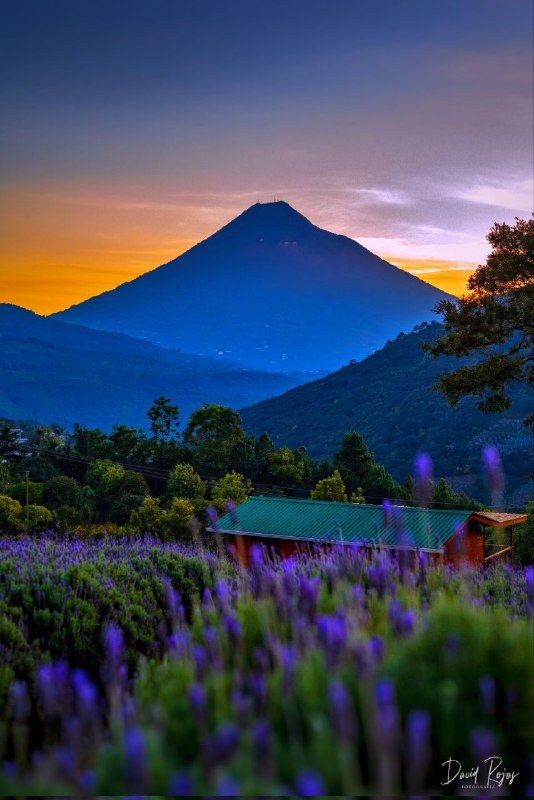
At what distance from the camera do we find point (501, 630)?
2.89 metres

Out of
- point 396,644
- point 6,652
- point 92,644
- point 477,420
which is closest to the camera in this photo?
point 396,644

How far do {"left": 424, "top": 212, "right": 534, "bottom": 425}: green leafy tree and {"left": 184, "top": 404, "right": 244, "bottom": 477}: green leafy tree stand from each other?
30394 mm

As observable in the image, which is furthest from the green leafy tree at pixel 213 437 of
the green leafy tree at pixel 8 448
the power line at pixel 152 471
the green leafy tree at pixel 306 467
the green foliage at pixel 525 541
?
the green foliage at pixel 525 541

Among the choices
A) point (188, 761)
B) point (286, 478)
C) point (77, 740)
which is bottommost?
point (286, 478)

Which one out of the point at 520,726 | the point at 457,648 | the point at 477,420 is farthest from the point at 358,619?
the point at 477,420

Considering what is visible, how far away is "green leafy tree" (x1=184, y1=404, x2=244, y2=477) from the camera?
51.2 metres

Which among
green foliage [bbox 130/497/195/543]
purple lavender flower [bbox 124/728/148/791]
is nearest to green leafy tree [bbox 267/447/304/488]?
green foliage [bbox 130/497/195/543]

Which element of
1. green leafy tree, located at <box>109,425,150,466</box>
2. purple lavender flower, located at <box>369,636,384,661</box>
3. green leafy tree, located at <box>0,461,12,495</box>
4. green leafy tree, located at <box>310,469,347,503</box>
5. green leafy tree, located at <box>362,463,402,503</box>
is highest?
purple lavender flower, located at <box>369,636,384,661</box>

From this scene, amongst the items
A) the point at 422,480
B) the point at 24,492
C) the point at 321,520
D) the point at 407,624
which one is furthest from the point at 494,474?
the point at 24,492

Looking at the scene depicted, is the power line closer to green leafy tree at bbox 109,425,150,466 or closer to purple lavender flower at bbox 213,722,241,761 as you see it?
green leafy tree at bbox 109,425,150,466

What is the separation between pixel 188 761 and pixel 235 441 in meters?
50.6

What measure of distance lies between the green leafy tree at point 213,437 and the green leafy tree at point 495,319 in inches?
1197

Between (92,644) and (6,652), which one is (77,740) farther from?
(92,644)

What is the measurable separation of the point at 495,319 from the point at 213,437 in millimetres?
34308
